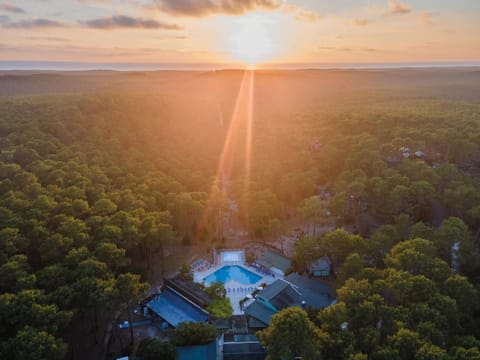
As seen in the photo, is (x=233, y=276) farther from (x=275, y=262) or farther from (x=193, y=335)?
(x=193, y=335)

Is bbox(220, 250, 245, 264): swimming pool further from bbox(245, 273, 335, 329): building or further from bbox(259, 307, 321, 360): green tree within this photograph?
bbox(259, 307, 321, 360): green tree

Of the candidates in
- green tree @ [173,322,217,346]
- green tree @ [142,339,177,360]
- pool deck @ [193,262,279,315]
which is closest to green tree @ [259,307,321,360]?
green tree @ [173,322,217,346]

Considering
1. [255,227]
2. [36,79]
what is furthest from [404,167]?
[36,79]

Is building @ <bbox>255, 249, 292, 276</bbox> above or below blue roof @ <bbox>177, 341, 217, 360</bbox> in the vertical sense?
below

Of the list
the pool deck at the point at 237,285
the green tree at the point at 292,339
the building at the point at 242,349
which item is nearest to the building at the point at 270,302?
the pool deck at the point at 237,285

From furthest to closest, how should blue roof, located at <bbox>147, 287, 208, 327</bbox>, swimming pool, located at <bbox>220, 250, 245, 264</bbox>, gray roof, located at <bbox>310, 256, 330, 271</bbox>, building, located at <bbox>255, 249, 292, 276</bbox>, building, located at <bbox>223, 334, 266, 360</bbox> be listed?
swimming pool, located at <bbox>220, 250, 245, 264</bbox> → building, located at <bbox>255, 249, 292, 276</bbox> → gray roof, located at <bbox>310, 256, 330, 271</bbox> → blue roof, located at <bbox>147, 287, 208, 327</bbox> → building, located at <bbox>223, 334, 266, 360</bbox>

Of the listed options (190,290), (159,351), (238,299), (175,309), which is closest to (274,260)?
(238,299)

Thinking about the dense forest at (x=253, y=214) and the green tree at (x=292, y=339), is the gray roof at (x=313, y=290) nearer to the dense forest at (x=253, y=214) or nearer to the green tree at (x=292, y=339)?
the dense forest at (x=253, y=214)
